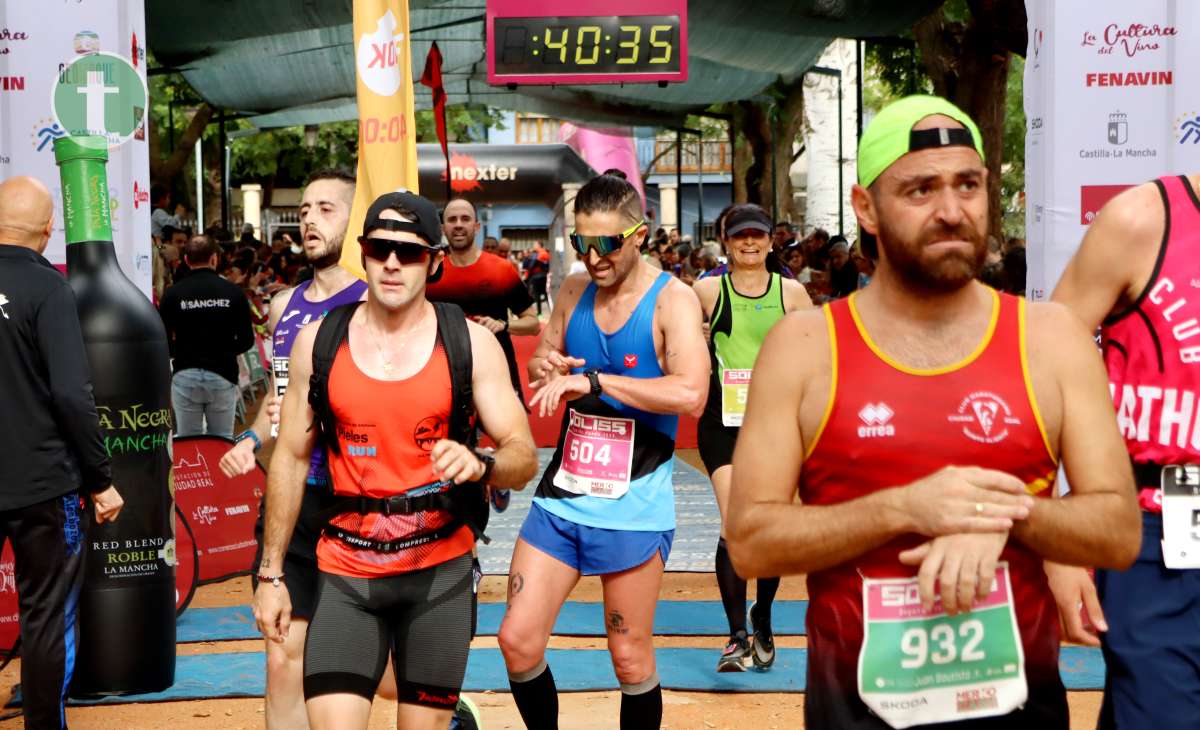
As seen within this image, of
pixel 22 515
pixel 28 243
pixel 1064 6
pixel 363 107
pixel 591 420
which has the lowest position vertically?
pixel 22 515

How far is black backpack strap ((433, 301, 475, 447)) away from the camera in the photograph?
4.17 metres

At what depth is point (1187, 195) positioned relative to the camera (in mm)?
3434

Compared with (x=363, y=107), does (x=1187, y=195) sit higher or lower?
lower

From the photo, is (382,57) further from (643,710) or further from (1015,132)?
(1015,132)

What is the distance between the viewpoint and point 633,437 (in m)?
5.30

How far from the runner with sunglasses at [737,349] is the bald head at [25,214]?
10.5 ft

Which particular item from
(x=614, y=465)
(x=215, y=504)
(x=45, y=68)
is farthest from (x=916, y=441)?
(x=215, y=504)

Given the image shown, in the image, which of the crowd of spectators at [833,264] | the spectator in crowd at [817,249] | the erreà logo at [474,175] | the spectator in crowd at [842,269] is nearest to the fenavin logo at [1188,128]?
the crowd of spectators at [833,264]

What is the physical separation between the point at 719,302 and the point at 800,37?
1007 centimetres

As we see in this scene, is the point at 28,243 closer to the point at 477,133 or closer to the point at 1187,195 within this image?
the point at 1187,195

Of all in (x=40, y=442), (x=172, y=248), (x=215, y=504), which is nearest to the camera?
(x=40, y=442)

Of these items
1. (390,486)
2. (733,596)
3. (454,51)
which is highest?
(454,51)

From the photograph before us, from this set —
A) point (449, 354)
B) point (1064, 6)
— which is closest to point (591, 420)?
point (449, 354)

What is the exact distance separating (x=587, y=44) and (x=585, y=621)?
783 centimetres
